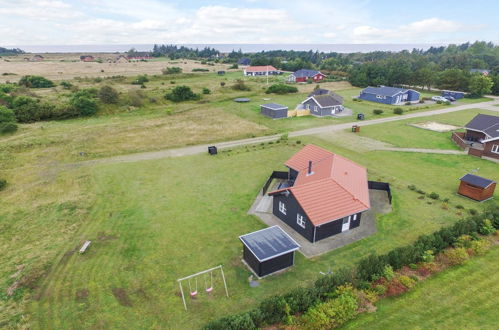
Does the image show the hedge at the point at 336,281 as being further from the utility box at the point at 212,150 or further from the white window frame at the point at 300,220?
the utility box at the point at 212,150

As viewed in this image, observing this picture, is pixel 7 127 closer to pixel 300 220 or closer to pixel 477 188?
pixel 300 220

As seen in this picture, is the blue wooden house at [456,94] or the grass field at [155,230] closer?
the grass field at [155,230]

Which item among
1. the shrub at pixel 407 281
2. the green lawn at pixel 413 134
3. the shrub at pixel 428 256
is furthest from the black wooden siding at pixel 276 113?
the shrub at pixel 407 281

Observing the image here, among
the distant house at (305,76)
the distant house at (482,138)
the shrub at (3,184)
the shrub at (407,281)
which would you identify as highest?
the distant house at (305,76)

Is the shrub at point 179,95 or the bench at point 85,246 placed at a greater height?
the shrub at point 179,95

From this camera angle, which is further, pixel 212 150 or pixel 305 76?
pixel 305 76

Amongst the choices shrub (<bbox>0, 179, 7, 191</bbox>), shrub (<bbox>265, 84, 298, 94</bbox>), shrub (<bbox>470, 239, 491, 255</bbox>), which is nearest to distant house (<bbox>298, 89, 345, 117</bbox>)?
shrub (<bbox>265, 84, 298, 94</bbox>)

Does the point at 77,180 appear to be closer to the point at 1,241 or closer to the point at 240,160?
the point at 1,241

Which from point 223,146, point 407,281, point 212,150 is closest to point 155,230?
point 212,150

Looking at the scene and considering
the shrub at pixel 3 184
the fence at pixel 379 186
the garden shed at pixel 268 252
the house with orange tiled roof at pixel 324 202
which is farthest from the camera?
the shrub at pixel 3 184
